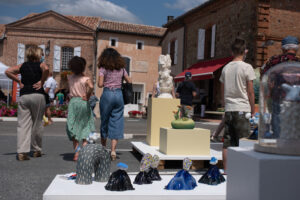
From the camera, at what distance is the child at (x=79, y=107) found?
201 inches

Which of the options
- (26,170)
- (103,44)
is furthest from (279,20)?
(103,44)

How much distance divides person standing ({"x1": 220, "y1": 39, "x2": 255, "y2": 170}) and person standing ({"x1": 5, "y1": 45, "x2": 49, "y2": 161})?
2.76 metres

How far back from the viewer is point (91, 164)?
313cm

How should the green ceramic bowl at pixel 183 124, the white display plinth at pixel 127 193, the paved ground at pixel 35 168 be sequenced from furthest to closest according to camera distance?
the green ceramic bowl at pixel 183 124, the paved ground at pixel 35 168, the white display plinth at pixel 127 193

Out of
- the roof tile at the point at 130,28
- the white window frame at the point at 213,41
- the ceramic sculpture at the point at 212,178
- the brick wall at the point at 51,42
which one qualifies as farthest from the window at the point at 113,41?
the ceramic sculpture at the point at 212,178

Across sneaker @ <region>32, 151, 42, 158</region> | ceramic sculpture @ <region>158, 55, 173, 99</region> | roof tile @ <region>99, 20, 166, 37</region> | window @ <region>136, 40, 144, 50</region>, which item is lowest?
sneaker @ <region>32, 151, 42, 158</region>

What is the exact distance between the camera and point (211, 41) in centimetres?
1905

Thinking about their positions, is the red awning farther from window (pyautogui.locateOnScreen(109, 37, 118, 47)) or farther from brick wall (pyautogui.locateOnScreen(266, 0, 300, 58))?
window (pyautogui.locateOnScreen(109, 37, 118, 47))

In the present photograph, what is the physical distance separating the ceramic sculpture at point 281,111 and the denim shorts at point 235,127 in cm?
156

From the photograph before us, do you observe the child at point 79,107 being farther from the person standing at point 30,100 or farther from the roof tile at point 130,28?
the roof tile at point 130,28

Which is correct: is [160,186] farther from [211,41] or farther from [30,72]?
[211,41]

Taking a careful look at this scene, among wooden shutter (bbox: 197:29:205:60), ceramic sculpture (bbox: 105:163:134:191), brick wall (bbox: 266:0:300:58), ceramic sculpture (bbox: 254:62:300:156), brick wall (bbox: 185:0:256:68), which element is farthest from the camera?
wooden shutter (bbox: 197:29:205:60)

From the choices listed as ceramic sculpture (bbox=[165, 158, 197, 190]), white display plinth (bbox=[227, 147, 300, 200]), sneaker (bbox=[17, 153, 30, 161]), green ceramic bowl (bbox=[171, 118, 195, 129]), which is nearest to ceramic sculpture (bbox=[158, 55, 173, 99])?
green ceramic bowl (bbox=[171, 118, 195, 129])

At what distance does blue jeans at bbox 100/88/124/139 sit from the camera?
5195 millimetres
